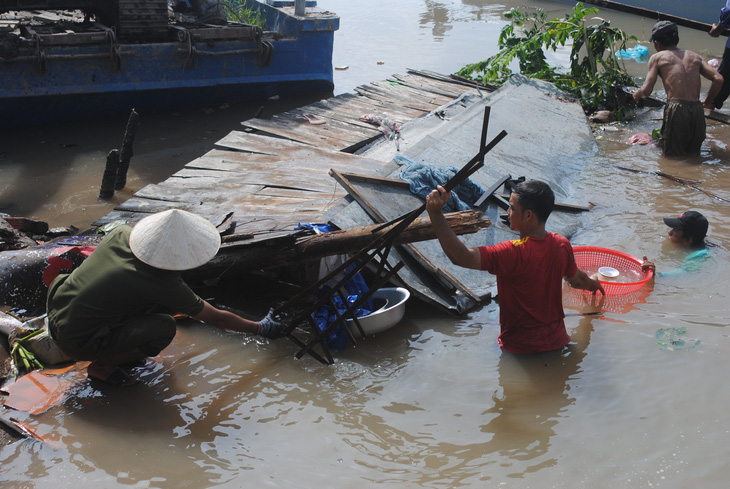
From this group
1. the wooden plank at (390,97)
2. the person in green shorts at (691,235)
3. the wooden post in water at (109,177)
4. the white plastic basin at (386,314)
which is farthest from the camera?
the wooden plank at (390,97)

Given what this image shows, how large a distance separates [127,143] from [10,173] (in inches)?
86.4

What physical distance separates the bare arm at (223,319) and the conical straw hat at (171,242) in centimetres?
33

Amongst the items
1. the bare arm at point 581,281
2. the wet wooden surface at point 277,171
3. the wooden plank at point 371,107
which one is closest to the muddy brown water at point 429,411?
the bare arm at point 581,281

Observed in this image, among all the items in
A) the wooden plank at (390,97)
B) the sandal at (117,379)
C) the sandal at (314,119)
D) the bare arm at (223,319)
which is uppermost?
the wooden plank at (390,97)

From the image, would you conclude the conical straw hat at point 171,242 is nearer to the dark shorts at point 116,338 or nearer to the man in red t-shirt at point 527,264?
the dark shorts at point 116,338

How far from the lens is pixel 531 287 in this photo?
377cm

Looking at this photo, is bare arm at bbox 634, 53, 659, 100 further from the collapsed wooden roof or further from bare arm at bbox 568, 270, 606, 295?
bare arm at bbox 568, 270, 606, 295

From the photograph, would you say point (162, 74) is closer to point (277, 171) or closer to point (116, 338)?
point (277, 171)

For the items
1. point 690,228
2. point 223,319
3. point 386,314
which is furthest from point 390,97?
point 223,319

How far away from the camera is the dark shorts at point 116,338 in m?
3.73

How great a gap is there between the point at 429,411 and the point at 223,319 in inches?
55.3

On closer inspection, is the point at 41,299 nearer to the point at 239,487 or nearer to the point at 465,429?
the point at 239,487

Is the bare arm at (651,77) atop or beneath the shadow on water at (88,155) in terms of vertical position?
atop

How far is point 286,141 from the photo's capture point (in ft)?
26.5
